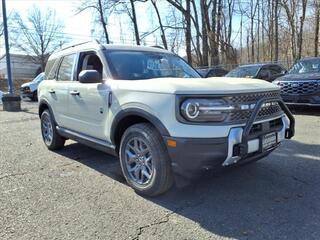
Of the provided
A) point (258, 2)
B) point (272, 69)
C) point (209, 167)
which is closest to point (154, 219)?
point (209, 167)

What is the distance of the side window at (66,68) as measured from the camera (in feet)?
18.9

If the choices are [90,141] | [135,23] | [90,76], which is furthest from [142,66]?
[135,23]

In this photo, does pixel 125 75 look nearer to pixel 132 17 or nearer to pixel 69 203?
pixel 69 203

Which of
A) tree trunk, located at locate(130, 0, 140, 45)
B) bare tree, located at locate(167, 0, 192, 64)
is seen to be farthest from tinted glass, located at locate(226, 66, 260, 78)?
tree trunk, located at locate(130, 0, 140, 45)

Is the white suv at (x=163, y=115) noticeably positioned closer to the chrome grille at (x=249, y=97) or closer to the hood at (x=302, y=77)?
the chrome grille at (x=249, y=97)

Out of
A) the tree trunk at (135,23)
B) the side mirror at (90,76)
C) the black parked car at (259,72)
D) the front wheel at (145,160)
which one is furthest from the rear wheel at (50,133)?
the tree trunk at (135,23)

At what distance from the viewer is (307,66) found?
1126cm

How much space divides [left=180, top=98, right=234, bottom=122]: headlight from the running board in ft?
4.83

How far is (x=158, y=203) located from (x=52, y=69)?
376 cm

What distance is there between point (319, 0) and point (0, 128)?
2814cm

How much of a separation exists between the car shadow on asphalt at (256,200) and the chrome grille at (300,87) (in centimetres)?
460

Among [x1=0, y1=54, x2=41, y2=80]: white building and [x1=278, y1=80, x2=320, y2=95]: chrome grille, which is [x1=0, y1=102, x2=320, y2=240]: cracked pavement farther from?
[x1=0, y1=54, x2=41, y2=80]: white building

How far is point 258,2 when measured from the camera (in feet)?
118

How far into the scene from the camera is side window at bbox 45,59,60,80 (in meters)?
6.41
